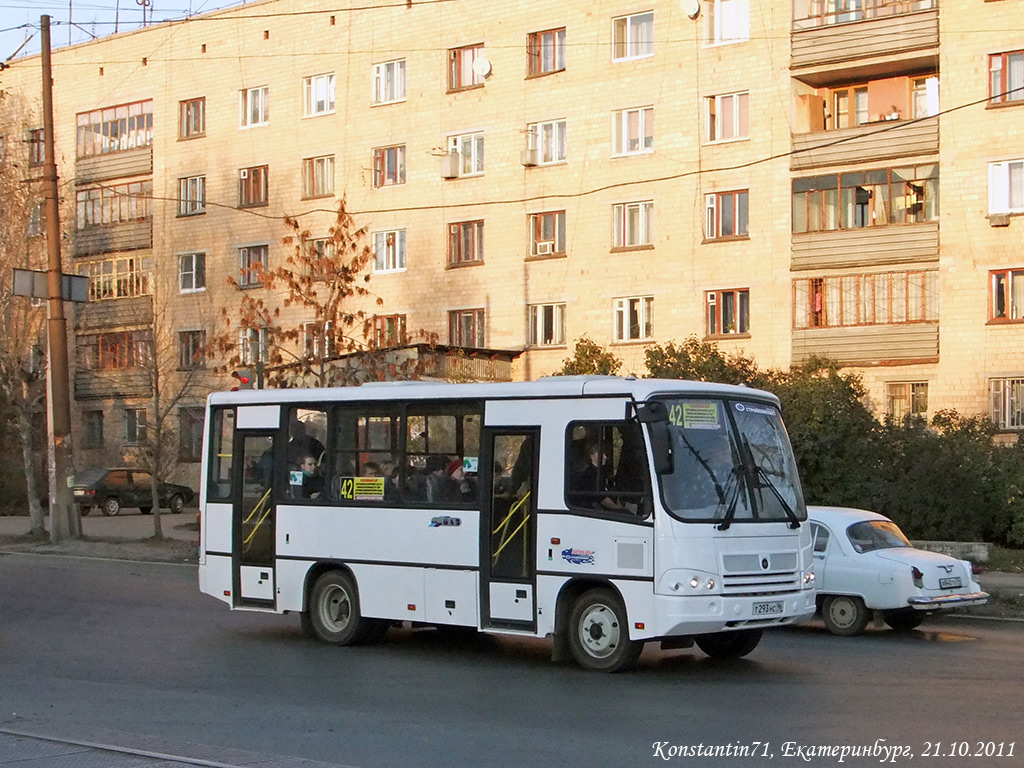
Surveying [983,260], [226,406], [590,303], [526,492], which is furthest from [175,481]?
[526,492]

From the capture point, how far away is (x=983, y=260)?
120 feet

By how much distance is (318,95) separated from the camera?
49312 millimetres

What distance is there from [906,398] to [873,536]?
22.5 m

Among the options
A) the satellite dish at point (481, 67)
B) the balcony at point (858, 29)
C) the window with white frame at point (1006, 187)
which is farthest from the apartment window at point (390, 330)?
the window with white frame at point (1006, 187)

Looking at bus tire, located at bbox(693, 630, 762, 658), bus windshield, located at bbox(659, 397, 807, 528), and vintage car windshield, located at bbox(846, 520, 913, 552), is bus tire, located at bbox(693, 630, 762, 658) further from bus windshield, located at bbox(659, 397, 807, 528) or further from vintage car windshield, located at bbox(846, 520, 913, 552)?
vintage car windshield, located at bbox(846, 520, 913, 552)

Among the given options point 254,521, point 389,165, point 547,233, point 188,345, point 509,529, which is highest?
point 389,165

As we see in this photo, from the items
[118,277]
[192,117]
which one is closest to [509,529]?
A: [192,117]

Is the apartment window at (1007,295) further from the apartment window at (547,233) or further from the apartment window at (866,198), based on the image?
the apartment window at (547,233)

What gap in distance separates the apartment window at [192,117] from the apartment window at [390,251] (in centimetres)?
982

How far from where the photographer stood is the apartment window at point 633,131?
4206 centimetres

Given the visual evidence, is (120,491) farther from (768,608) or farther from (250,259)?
(768,608)

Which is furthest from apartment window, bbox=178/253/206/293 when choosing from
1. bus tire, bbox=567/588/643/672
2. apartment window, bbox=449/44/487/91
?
bus tire, bbox=567/588/643/672

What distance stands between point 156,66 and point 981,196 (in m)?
32.0

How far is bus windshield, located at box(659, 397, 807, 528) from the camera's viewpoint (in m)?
12.3
